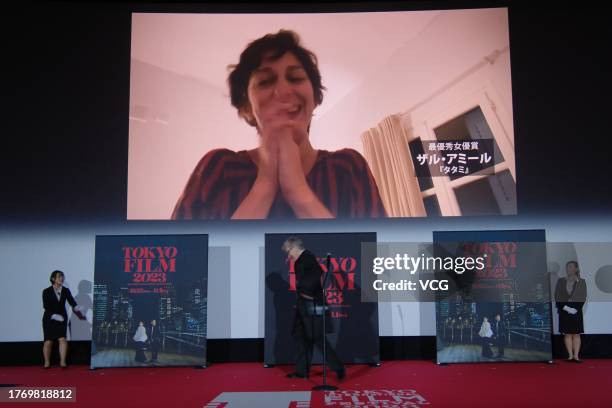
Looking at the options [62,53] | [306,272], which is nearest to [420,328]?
[306,272]

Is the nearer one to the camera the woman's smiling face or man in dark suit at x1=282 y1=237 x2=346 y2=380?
man in dark suit at x1=282 y1=237 x2=346 y2=380

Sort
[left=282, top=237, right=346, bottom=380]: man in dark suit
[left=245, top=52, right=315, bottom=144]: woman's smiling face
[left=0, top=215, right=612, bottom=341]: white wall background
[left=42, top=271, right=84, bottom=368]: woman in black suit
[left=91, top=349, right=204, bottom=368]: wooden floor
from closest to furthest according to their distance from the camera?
[left=282, top=237, right=346, bottom=380]: man in dark suit
[left=91, top=349, right=204, bottom=368]: wooden floor
[left=42, top=271, right=84, bottom=368]: woman in black suit
[left=0, top=215, right=612, bottom=341]: white wall background
[left=245, top=52, right=315, bottom=144]: woman's smiling face

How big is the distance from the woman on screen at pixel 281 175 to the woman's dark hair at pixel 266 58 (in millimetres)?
19

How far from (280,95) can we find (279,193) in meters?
1.29

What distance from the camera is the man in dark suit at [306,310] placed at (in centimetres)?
639

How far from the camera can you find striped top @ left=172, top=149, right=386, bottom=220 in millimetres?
7641

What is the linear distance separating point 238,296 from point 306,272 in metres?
1.53

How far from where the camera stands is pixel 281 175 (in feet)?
25.2

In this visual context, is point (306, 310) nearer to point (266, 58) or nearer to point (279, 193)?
point (279, 193)

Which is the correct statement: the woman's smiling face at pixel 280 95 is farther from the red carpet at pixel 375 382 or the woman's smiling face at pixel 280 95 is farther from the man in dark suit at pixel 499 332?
the man in dark suit at pixel 499 332

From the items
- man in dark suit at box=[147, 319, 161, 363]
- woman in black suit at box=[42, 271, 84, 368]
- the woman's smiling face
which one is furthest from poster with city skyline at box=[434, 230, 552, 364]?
woman in black suit at box=[42, 271, 84, 368]

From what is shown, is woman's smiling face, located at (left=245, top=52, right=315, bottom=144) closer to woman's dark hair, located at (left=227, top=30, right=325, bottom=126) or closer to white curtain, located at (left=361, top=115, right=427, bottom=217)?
woman's dark hair, located at (left=227, top=30, right=325, bottom=126)

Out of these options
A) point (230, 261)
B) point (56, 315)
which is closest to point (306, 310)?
point (230, 261)

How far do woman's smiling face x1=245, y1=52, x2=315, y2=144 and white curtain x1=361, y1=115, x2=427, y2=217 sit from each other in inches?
34.6
